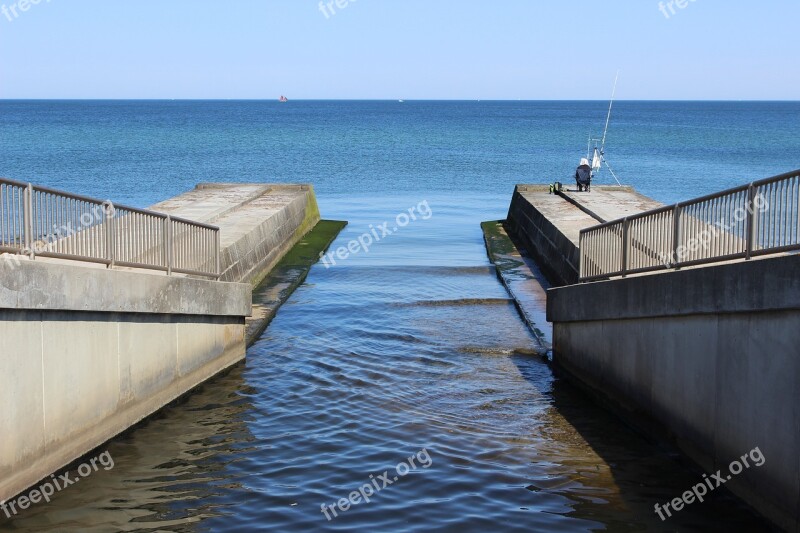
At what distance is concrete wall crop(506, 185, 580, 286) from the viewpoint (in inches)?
832

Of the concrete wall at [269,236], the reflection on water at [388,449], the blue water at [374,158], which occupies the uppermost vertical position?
the blue water at [374,158]

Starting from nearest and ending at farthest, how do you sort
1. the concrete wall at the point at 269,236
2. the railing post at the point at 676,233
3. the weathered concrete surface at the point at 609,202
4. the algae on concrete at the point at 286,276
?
the railing post at the point at 676,233
the algae on concrete at the point at 286,276
the concrete wall at the point at 269,236
the weathered concrete surface at the point at 609,202

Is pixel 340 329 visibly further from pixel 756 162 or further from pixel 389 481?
pixel 756 162

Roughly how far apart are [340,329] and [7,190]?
9434 millimetres

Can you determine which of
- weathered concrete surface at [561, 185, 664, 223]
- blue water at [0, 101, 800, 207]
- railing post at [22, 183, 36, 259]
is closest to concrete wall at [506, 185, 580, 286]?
weathered concrete surface at [561, 185, 664, 223]

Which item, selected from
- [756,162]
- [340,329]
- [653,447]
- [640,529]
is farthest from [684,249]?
[756,162]

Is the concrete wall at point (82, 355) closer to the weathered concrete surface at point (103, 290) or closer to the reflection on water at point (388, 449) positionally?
the weathered concrete surface at point (103, 290)

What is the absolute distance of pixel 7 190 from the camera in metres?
10.5

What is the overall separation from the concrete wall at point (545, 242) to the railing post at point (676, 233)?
623 cm

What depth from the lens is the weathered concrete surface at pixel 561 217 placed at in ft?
73.1

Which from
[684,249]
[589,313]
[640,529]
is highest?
[684,249]

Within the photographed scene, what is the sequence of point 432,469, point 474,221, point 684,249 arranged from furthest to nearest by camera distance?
1. point 474,221
2. point 684,249
3. point 432,469

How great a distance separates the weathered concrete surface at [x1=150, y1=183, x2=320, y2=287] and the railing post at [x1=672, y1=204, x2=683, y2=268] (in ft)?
30.8

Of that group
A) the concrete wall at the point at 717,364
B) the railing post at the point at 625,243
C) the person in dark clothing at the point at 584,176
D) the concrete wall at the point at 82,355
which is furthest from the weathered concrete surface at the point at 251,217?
the person in dark clothing at the point at 584,176
